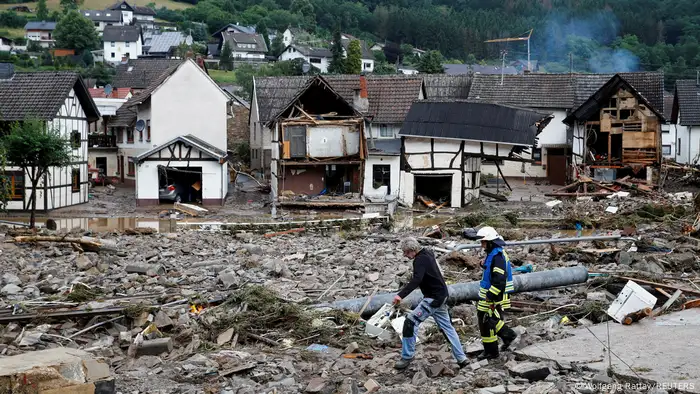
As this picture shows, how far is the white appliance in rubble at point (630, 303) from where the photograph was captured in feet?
42.3

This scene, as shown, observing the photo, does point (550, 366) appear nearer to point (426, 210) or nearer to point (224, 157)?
point (426, 210)

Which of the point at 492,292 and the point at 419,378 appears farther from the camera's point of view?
the point at 492,292

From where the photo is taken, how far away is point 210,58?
390ft

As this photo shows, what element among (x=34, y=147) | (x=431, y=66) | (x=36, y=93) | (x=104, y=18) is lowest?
(x=34, y=147)

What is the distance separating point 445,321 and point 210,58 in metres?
112

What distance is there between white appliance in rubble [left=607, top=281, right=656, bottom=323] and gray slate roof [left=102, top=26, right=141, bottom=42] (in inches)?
4589

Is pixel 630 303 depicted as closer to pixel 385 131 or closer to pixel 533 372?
pixel 533 372

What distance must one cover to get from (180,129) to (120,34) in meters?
84.1

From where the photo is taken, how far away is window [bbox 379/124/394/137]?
139 feet

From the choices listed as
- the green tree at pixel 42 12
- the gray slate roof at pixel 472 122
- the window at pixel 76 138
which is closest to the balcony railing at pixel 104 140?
the window at pixel 76 138

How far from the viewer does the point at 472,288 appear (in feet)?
47.3

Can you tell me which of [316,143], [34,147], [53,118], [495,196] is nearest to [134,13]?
[316,143]

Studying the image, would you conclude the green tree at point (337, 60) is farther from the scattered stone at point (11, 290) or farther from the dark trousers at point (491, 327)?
the dark trousers at point (491, 327)

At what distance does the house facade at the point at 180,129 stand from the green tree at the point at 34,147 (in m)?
6.06
